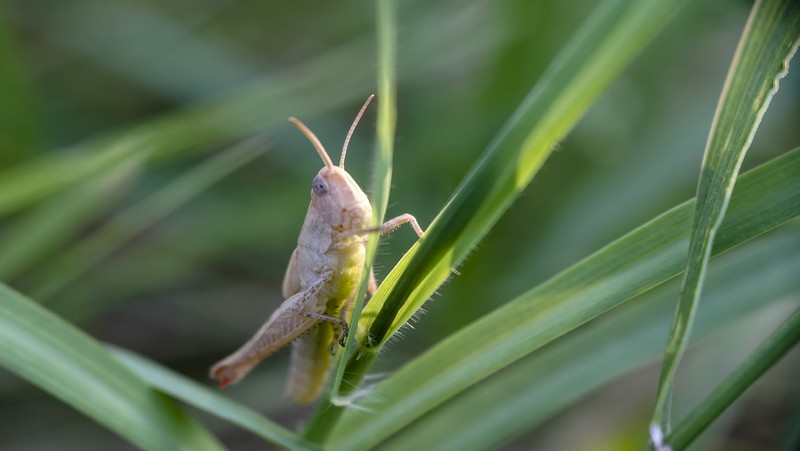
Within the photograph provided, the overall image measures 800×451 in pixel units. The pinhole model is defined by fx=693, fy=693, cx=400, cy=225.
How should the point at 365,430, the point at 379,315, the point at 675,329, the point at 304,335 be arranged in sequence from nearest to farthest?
1. the point at 675,329
2. the point at 379,315
3. the point at 365,430
4. the point at 304,335

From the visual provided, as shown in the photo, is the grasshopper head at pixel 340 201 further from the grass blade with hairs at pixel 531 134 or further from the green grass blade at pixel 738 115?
the green grass blade at pixel 738 115

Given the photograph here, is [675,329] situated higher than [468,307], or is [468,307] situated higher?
[675,329]

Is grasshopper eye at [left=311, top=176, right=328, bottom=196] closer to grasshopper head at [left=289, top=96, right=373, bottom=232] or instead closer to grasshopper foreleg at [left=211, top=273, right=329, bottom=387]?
grasshopper head at [left=289, top=96, right=373, bottom=232]

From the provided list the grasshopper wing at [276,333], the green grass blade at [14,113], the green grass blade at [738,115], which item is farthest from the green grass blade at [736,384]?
the green grass blade at [14,113]

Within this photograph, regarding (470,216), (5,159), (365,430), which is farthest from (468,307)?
(5,159)

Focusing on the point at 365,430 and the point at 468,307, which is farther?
the point at 468,307

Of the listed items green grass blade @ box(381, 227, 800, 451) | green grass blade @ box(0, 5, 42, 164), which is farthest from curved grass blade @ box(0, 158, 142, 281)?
green grass blade @ box(381, 227, 800, 451)

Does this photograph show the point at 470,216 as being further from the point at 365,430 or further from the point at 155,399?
the point at 155,399

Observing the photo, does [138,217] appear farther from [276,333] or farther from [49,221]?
[276,333]
